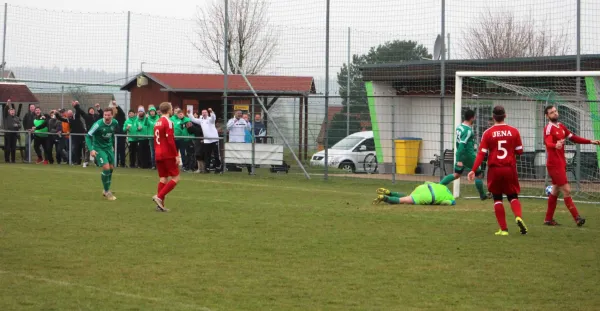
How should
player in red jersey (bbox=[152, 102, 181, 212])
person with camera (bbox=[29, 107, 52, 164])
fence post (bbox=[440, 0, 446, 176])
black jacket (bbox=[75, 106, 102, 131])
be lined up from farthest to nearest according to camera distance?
person with camera (bbox=[29, 107, 52, 164]), black jacket (bbox=[75, 106, 102, 131]), fence post (bbox=[440, 0, 446, 176]), player in red jersey (bbox=[152, 102, 181, 212])

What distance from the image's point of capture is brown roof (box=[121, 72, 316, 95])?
27.6 metres

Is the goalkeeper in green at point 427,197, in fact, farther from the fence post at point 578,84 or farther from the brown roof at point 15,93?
the brown roof at point 15,93

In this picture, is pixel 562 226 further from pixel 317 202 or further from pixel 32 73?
pixel 32 73

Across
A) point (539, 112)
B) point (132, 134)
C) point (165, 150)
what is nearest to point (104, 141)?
point (165, 150)

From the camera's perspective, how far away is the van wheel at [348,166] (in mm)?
26791

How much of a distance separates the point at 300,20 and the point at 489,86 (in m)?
6.09

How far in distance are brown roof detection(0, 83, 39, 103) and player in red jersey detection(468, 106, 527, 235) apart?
80.0ft

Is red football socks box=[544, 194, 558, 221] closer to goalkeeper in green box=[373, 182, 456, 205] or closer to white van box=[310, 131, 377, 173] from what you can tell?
goalkeeper in green box=[373, 182, 456, 205]

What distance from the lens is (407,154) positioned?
24219 millimetres

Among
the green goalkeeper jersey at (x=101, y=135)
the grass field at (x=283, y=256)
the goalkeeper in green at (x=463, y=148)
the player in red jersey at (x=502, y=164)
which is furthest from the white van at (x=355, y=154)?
the player in red jersey at (x=502, y=164)

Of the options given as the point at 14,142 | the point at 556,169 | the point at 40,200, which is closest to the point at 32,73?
the point at 14,142

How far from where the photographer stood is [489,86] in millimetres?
21609

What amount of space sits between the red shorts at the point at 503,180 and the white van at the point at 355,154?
12974 mm

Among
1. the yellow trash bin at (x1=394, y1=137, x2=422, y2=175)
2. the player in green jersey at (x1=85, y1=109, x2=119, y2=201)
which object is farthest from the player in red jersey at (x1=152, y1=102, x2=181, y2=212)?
the yellow trash bin at (x1=394, y1=137, x2=422, y2=175)
